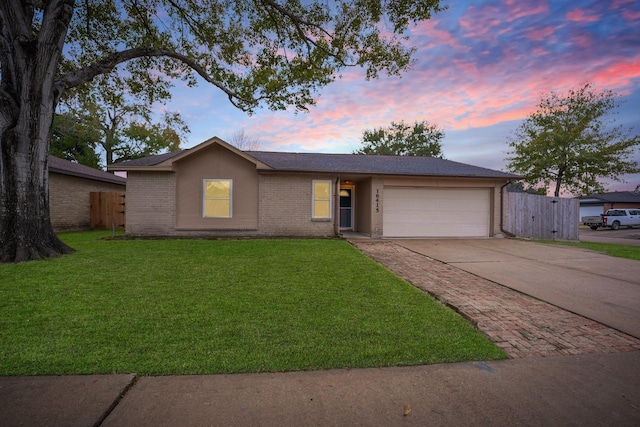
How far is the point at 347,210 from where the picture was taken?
15344mm

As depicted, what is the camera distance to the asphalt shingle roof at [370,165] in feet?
40.8

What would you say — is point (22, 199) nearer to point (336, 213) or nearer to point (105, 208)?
point (105, 208)

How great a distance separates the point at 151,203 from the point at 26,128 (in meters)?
4.80

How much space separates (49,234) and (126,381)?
302 inches

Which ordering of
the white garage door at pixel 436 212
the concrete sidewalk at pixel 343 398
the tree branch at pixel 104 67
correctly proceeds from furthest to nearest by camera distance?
the white garage door at pixel 436 212 → the tree branch at pixel 104 67 → the concrete sidewalk at pixel 343 398

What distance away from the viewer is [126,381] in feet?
8.24

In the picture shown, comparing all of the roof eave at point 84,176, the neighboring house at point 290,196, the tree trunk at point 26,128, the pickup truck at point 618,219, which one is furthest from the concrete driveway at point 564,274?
the pickup truck at point 618,219

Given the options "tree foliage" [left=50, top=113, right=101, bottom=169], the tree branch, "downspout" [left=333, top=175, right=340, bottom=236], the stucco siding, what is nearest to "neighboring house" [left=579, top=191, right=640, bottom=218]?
"downspout" [left=333, top=175, right=340, bottom=236]

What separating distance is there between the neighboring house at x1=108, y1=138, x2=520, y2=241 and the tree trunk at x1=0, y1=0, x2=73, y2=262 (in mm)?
3794

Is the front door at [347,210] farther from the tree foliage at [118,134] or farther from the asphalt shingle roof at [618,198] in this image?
the asphalt shingle roof at [618,198]

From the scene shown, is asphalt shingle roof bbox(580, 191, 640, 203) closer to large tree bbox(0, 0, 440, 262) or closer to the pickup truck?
the pickup truck

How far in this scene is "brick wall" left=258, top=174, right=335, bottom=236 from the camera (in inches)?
484

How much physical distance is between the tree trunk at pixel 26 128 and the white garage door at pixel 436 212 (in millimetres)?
11284

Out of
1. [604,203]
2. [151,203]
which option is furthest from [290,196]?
[604,203]
